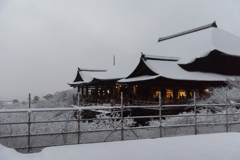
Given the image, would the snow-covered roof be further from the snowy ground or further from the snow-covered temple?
the snowy ground

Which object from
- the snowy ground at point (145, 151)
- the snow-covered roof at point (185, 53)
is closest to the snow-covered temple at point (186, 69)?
the snow-covered roof at point (185, 53)

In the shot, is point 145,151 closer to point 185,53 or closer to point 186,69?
point 186,69

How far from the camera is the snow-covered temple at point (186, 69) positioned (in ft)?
71.1

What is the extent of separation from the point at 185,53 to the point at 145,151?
23.5 meters

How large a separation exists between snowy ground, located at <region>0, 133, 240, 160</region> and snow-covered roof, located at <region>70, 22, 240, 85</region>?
13708mm

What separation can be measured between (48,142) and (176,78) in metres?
14.5

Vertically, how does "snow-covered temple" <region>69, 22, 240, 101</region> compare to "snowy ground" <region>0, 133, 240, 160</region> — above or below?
above

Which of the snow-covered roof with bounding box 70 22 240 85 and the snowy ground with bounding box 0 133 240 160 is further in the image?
the snow-covered roof with bounding box 70 22 240 85

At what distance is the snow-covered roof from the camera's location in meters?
22.7

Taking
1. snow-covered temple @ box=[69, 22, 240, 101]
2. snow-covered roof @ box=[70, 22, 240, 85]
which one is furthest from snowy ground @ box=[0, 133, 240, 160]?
snow-covered roof @ box=[70, 22, 240, 85]

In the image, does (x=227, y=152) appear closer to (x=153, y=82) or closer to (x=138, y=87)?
(x=153, y=82)

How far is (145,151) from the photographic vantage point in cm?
593

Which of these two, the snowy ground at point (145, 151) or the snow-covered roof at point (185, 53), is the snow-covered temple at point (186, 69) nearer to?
the snow-covered roof at point (185, 53)

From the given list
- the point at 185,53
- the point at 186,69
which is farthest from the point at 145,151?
the point at 185,53
